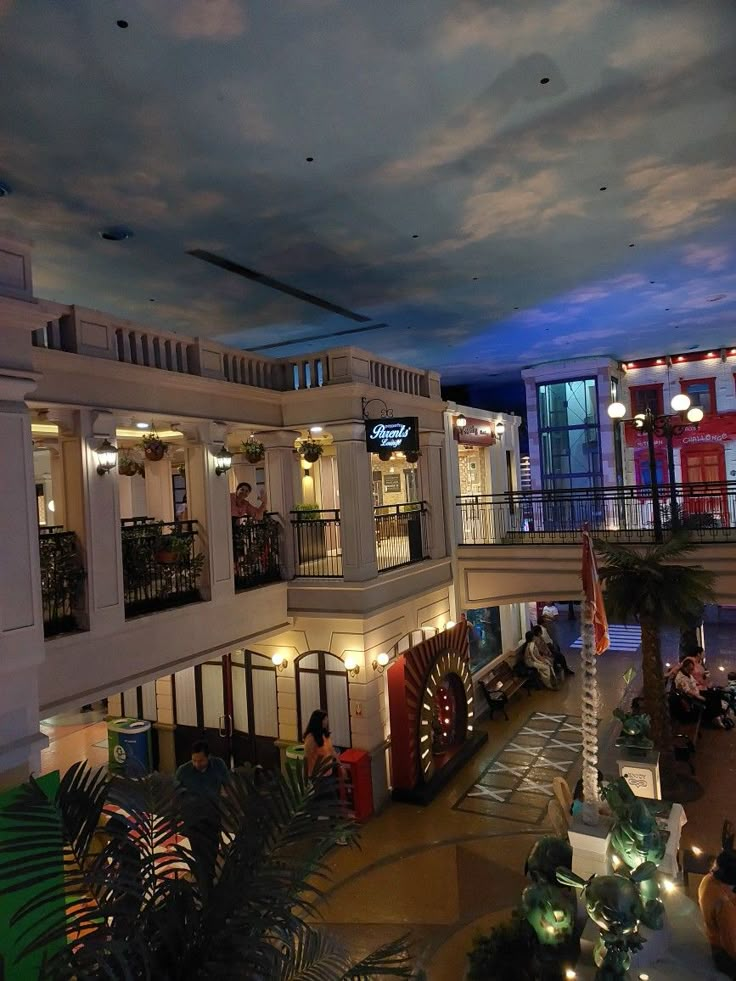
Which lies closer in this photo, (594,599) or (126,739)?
(594,599)

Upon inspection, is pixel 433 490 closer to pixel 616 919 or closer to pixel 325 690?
pixel 325 690

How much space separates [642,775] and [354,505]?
17.5 ft

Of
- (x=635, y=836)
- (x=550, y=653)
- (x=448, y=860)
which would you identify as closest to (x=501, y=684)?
(x=550, y=653)

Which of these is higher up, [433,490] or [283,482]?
[283,482]

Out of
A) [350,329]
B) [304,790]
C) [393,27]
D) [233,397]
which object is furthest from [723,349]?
[304,790]

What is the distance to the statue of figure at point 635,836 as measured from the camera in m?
5.98

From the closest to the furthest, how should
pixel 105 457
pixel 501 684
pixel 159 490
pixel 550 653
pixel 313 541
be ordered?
1. pixel 105 457
2. pixel 313 541
3. pixel 159 490
4. pixel 501 684
5. pixel 550 653

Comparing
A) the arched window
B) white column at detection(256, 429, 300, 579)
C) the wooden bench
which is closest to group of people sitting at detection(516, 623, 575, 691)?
the wooden bench

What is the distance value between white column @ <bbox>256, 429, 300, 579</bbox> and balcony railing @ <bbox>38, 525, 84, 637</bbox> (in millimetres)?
3885

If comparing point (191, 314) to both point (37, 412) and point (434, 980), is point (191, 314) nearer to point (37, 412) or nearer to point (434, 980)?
point (37, 412)

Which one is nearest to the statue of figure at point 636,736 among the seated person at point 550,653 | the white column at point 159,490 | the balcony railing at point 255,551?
the balcony railing at point 255,551

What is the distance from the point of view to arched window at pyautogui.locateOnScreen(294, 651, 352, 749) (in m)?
10.5

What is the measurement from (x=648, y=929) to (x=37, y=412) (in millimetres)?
7745

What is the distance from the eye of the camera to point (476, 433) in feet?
54.4
